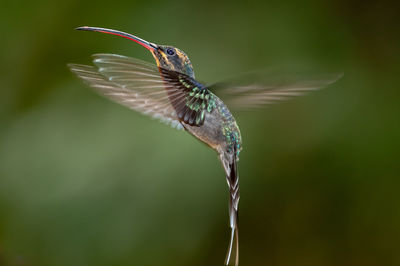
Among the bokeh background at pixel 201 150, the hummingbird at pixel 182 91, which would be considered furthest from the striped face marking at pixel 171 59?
the bokeh background at pixel 201 150

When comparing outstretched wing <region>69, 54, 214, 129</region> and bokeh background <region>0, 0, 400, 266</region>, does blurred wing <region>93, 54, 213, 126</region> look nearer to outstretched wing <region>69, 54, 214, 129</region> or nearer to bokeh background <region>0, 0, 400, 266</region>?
outstretched wing <region>69, 54, 214, 129</region>

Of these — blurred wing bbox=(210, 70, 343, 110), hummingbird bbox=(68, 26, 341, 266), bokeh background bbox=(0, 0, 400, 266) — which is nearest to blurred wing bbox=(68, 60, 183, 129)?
hummingbird bbox=(68, 26, 341, 266)

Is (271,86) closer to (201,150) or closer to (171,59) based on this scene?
(171,59)

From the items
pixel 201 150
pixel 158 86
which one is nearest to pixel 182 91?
pixel 158 86

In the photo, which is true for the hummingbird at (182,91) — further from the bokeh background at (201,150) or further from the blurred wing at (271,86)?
the bokeh background at (201,150)

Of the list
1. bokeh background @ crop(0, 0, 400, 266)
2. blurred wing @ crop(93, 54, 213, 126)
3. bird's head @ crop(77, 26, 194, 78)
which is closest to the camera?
blurred wing @ crop(93, 54, 213, 126)
